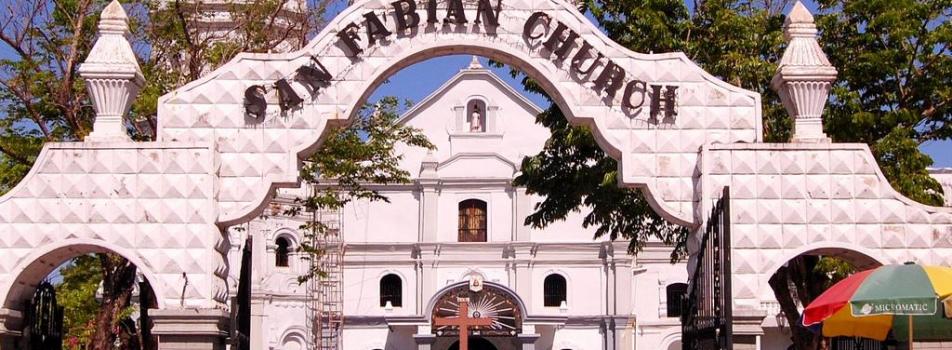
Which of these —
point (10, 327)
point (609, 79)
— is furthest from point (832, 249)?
point (10, 327)

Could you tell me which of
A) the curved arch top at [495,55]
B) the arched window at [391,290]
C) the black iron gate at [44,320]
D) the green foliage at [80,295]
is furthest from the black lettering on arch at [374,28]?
the arched window at [391,290]

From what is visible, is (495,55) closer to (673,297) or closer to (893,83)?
(893,83)

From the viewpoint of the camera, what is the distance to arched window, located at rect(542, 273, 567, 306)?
45.6 metres

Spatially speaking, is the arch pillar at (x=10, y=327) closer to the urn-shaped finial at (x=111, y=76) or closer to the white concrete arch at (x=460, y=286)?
the urn-shaped finial at (x=111, y=76)

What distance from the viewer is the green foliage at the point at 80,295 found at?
71.7 ft

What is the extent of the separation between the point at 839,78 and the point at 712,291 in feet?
24.7

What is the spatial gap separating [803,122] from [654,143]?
145cm

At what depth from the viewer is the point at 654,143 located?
1398 cm

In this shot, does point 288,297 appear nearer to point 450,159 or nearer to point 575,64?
point 450,159

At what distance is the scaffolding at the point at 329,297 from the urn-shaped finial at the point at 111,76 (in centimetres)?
2465

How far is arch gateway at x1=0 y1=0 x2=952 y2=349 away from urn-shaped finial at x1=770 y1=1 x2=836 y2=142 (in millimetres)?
19

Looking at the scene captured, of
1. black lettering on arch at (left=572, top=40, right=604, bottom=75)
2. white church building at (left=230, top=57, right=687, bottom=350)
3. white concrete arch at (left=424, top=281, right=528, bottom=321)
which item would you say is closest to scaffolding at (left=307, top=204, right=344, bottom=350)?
white church building at (left=230, top=57, right=687, bottom=350)

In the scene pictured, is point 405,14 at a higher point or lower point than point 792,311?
higher

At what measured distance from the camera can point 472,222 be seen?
46.2 metres
